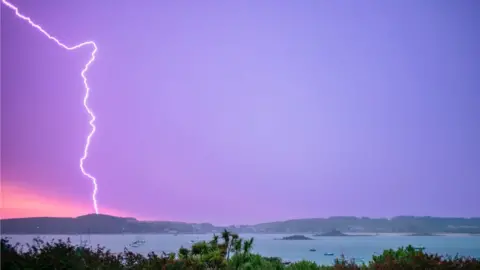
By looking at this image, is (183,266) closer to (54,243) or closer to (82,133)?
(54,243)

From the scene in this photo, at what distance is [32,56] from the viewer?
37.6 feet

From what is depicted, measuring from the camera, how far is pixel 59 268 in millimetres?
5828

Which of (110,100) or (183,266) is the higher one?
(110,100)

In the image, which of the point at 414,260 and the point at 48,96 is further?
the point at 48,96

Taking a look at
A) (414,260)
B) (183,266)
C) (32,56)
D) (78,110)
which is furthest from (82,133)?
(414,260)

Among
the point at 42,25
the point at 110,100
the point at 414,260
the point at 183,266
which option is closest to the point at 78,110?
the point at 42,25

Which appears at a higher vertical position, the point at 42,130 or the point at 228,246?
the point at 42,130

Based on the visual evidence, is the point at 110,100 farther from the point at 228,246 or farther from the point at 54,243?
the point at 54,243

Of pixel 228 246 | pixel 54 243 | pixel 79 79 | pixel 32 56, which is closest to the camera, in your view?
pixel 54 243

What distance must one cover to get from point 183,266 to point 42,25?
24.3ft

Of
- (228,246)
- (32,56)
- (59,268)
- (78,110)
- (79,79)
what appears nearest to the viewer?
(59,268)

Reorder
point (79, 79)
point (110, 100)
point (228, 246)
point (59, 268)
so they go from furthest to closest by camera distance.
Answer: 1. point (110, 100)
2. point (228, 246)
3. point (79, 79)
4. point (59, 268)

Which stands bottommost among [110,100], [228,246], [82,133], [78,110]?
[228,246]

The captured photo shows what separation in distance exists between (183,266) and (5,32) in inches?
285
